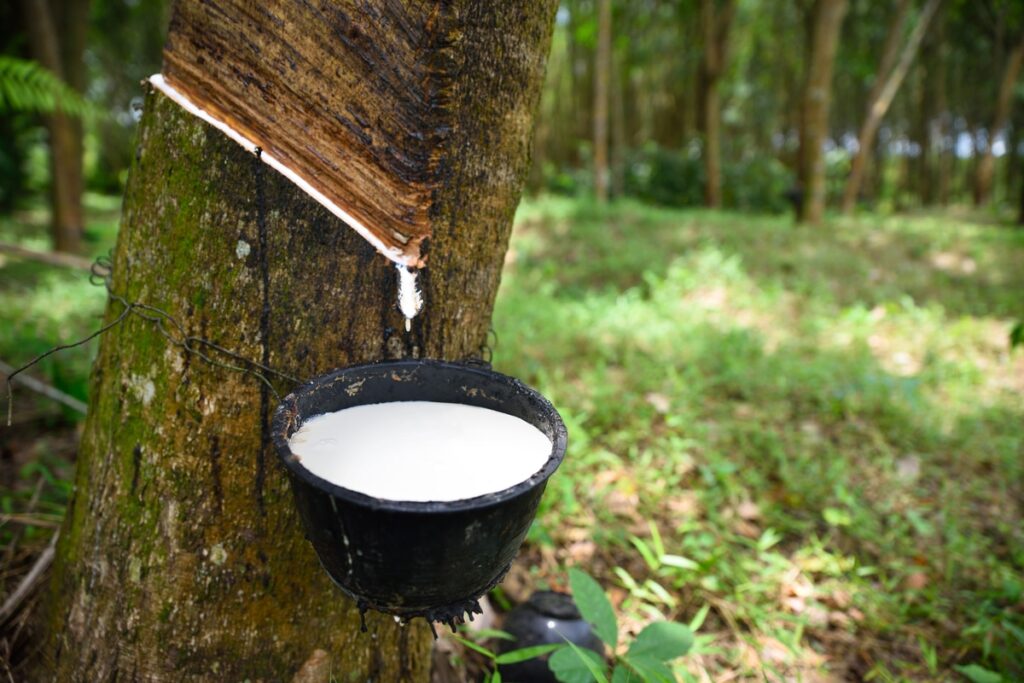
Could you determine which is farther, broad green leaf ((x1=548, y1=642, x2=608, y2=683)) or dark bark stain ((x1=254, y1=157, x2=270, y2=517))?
broad green leaf ((x1=548, y1=642, x2=608, y2=683))

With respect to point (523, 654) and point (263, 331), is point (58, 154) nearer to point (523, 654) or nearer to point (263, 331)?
point (263, 331)

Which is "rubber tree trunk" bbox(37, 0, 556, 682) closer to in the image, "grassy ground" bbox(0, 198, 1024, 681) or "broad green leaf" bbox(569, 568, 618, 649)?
"broad green leaf" bbox(569, 568, 618, 649)

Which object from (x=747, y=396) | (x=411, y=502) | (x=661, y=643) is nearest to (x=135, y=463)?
(x=411, y=502)

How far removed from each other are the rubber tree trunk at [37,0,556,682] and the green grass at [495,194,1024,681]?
1219mm

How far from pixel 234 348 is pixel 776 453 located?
2.58 metres

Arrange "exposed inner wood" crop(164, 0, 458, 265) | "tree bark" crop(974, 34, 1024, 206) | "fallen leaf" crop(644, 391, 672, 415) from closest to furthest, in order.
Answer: "exposed inner wood" crop(164, 0, 458, 265) → "fallen leaf" crop(644, 391, 672, 415) → "tree bark" crop(974, 34, 1024, 206)

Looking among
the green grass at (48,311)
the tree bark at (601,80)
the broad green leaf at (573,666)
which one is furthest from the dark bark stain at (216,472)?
the tree bark at (601,80)

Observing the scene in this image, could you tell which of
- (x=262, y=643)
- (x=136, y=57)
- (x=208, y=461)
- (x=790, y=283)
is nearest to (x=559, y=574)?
(x=262, y=643)

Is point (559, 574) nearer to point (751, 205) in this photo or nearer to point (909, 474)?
point (909, 474)

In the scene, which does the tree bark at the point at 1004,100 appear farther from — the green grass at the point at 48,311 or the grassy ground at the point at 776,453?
the green grass at the point at 48,311

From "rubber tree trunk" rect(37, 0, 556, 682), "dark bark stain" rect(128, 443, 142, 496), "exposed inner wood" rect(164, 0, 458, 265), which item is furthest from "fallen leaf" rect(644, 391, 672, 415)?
"dark bark stain" rect(128, 443, 142, 496)

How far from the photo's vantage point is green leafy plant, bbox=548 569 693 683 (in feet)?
4.45

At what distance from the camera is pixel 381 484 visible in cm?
91

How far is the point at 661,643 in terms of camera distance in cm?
146
